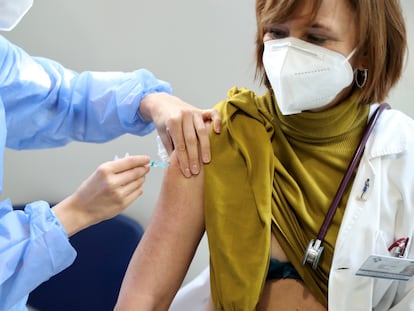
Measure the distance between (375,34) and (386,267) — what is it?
56 cm

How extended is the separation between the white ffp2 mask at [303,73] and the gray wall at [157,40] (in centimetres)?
62

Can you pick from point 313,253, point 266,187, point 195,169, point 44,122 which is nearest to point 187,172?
point 195,169

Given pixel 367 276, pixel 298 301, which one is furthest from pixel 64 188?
pixel 367 276

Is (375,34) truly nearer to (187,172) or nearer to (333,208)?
(333,208)

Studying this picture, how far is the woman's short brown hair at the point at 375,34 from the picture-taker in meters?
1.09

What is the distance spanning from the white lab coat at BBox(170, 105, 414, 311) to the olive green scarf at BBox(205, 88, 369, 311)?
0.14 feet

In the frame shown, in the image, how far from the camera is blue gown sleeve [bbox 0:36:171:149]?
1.24 m

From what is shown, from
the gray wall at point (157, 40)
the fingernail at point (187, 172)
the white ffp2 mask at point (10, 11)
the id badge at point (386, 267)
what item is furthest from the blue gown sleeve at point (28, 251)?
the gray wall at point (157, 40)

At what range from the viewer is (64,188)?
2.01 metres

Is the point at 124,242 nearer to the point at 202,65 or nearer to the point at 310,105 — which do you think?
the point at 202,65

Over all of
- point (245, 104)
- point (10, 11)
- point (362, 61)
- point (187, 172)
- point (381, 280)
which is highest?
point (10, 11)

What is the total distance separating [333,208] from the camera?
114 centimetres

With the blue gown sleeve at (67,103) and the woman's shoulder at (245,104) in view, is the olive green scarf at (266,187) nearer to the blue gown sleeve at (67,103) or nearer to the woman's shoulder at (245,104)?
the woman's shoulder at (245,104)

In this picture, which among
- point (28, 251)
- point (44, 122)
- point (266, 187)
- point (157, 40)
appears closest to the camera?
point (28, 251)
